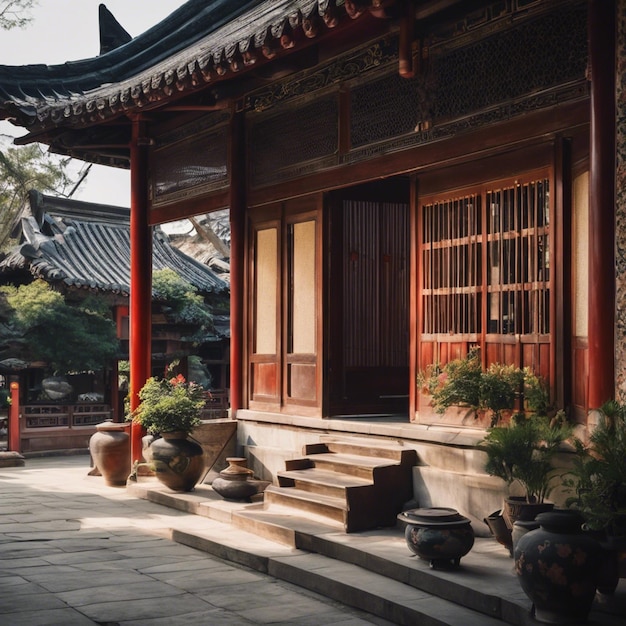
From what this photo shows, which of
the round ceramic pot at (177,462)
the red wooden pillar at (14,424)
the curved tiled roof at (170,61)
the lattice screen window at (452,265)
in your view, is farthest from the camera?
the red wooden pillar at (14,424)

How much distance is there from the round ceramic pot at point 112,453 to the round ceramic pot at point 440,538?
561 centimetres

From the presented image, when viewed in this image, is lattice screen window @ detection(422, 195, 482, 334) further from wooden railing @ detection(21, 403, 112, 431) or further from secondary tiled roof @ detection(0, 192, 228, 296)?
secondary tiled roof @ detection(0, 192, 228, 296)

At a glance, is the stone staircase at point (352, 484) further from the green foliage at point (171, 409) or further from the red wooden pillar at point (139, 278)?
the red wooden pillar at point (139, 278)

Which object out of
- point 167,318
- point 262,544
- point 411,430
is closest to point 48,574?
point 262,544

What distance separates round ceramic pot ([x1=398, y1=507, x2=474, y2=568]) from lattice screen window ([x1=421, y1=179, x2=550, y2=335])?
1712 mm

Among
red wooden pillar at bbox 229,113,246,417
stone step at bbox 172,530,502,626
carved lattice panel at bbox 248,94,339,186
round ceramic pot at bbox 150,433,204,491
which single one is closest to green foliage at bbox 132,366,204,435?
round ceramic pot at bbox 150,433,204,491

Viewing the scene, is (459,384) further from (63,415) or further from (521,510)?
(63,415)

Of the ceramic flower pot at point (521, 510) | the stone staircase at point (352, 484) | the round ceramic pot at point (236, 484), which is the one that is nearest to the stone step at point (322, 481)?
the stone staircase at point (352, 484)

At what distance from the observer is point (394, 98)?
8008mm

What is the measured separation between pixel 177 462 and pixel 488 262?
3693 millimetres

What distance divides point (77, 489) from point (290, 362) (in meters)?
3.22

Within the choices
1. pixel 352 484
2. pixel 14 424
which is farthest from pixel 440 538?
pixel 14 424

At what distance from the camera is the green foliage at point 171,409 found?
30.6 feet

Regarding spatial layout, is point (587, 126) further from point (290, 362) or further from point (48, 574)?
point (48, 574)
